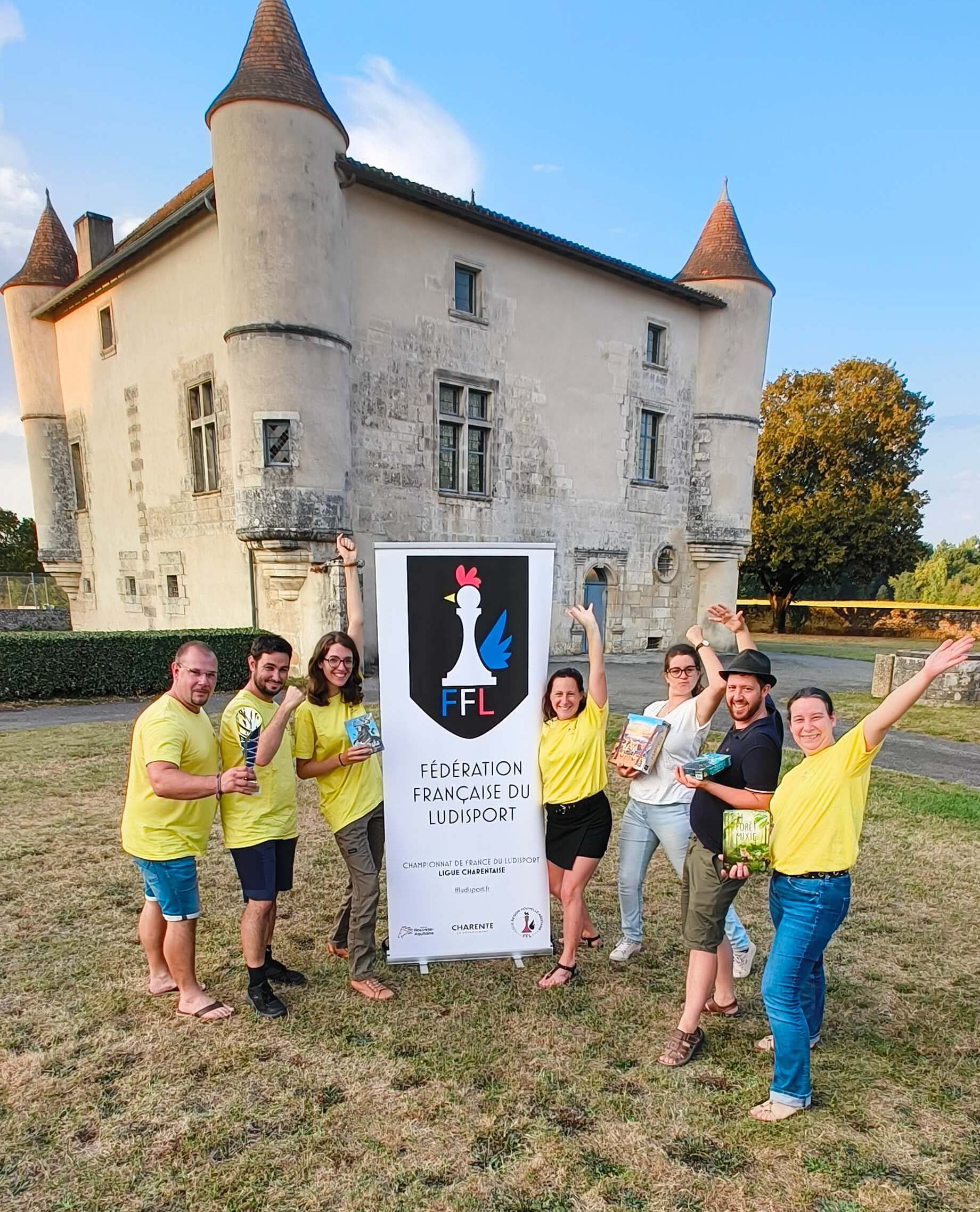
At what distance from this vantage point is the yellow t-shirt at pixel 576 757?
368 centimetres

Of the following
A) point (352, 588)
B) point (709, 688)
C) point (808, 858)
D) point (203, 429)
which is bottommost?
point (808, 858)

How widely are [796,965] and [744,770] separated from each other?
0.76 metres

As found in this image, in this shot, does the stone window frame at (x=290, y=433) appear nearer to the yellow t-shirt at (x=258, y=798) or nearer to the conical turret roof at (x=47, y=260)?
the yellow t-shirt at (x=258, y=798)

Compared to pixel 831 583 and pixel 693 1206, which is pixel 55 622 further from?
pixel 831 583

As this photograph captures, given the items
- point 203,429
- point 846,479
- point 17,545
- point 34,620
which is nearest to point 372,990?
point 203,429

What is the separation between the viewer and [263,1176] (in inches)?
97.3

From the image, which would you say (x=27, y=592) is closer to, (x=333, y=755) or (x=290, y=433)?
(x=290, y=433)

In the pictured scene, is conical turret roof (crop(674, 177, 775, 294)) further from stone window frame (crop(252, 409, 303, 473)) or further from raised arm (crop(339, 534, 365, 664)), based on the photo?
raised arm (crop(339, 534, 365, 664))

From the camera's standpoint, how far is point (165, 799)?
3.13 meters

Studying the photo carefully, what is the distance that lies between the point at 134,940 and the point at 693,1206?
3.46 metres

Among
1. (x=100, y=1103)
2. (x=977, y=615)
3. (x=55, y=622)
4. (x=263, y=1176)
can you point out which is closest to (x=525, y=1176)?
(x=263, y=1176)

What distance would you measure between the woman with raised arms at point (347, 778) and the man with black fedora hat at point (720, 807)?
1.59 metres

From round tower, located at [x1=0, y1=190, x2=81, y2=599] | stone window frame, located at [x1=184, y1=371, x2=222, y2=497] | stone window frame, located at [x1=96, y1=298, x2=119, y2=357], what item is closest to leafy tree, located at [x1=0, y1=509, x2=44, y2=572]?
round tower, located at [x1=0, y1=190, x2=81, y2=599]

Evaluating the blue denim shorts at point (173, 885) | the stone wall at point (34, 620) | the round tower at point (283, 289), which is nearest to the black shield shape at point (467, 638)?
the blue denim shorts at point (173, 885)
